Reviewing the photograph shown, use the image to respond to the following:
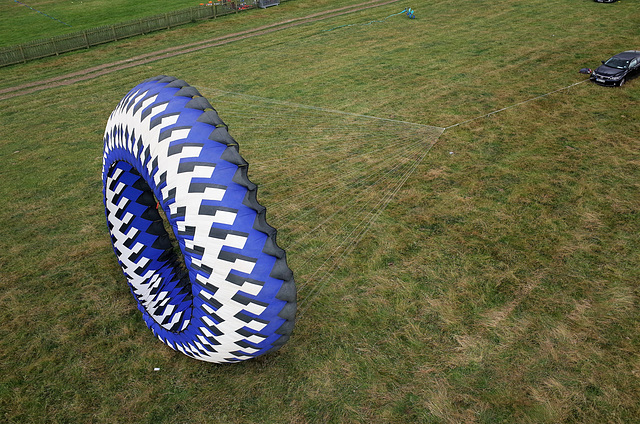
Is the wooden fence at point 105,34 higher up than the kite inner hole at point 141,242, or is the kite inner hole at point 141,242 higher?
the wooden fence at point 105,34

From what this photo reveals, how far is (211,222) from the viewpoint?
18.3 feet

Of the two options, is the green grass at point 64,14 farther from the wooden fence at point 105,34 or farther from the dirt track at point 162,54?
the dirt track at point 162,54

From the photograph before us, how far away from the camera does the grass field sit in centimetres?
676

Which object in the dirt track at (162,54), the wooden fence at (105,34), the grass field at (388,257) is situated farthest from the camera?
the wooden fence at (105,34)

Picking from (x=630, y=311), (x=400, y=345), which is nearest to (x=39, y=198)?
(x=400, y=345)

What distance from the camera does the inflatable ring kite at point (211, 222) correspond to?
18.2 ft

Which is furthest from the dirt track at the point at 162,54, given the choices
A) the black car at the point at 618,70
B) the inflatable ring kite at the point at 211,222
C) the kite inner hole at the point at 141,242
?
the black car at the point at 618,70

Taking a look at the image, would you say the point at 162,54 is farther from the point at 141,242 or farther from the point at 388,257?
the point at 388,257

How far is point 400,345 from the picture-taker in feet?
24.5

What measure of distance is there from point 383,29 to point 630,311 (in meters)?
24.1

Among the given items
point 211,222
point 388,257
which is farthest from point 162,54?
point 211,222

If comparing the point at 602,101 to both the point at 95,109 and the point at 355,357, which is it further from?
the point at 95,109

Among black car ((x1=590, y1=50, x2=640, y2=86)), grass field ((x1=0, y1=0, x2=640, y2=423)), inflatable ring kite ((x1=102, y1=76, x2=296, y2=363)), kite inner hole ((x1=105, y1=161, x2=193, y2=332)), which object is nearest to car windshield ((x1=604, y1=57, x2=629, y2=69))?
black car ((x1=590, y1=50, x2=640, y2=86))

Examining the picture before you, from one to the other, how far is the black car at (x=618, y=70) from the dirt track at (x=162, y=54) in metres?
20.0
